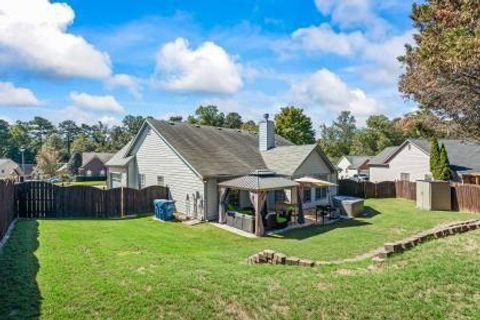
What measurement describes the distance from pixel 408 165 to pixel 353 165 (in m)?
24.1

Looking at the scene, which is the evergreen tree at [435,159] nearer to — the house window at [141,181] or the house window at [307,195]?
the house window at [307,195]

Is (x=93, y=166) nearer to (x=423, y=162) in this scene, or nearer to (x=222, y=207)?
(x=222, y=207)

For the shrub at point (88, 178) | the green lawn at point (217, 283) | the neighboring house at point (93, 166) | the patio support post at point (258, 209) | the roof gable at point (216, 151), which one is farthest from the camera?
the neighboring house at point (93, 166)

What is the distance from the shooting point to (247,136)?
29219 mm

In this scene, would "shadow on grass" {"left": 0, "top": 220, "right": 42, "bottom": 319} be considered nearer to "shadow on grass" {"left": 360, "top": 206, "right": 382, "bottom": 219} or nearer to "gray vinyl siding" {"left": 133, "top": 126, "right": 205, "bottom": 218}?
"gray vinyl siding" {"left": 133, "top": 126, "right": 205, "bottom": 218}

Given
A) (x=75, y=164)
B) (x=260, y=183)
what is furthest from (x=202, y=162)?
(x=75, y=164)

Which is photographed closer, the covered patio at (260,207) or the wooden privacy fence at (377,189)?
the covered patio at (260,207)

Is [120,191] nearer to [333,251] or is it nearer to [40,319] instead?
[333,251]

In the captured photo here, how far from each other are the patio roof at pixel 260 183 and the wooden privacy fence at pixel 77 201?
18.2 feet

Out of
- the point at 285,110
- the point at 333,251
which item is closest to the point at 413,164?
the point at 285,110

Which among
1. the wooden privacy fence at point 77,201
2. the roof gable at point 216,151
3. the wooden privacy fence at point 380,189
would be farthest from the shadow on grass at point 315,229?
the wooden privacy fence at point 380,189

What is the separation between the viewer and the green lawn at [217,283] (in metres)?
6.54

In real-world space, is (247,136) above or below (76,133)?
below

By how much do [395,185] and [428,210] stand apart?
7.99 meters
